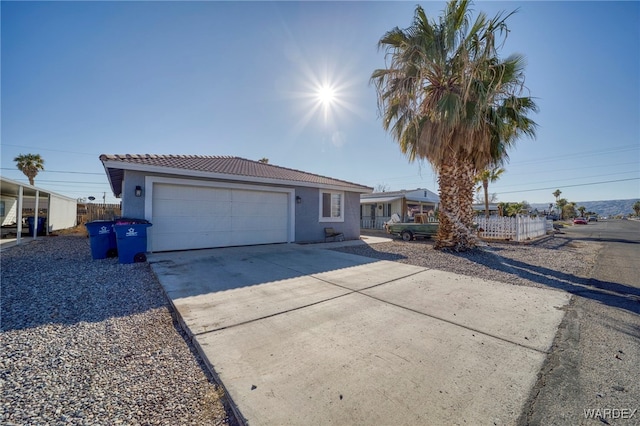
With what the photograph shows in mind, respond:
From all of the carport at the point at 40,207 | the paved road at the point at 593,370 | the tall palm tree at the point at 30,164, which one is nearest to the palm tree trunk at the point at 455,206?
the paved road at the point at 593,370

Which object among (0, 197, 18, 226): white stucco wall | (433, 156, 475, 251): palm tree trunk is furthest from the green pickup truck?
(0, 197, 18, 226): white stucco wall

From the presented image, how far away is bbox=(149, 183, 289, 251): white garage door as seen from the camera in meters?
8.20

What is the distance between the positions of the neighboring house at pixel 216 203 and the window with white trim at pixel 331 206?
0.05 meters

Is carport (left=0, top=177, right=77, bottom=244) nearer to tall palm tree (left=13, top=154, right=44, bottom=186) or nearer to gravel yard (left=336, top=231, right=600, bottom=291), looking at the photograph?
tall palm tree (left=13, top=154, right=44, bottom=186)

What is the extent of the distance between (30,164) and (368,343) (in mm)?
36369

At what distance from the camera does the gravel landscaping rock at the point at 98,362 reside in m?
1.83

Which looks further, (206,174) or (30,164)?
(30,164)

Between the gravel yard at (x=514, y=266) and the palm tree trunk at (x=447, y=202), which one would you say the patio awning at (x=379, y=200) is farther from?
the gravel yard at (x=514, y=266)

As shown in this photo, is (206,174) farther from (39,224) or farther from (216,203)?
(39,224)

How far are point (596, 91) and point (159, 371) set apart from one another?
2178 centimetres

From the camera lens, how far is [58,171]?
121 feet

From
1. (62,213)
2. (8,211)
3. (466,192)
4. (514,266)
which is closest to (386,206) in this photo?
(466,192)

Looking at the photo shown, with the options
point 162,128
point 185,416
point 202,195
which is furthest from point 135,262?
point 162,128

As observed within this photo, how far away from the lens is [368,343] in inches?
112
